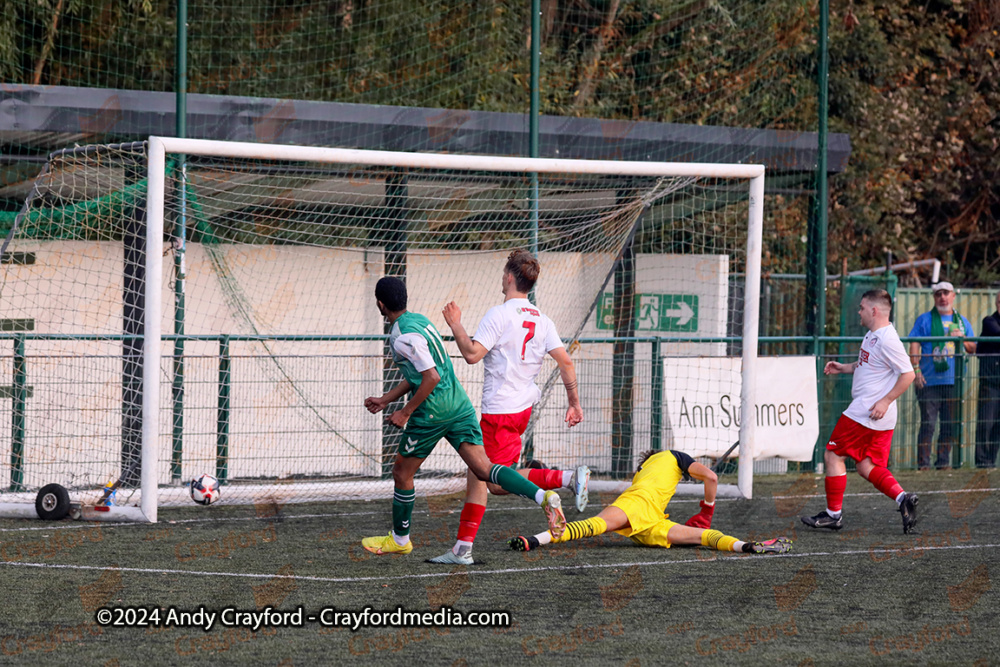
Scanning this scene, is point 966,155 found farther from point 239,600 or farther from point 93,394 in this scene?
point 239,600

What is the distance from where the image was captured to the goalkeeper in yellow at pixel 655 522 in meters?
7.25

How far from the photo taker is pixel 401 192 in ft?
35.2

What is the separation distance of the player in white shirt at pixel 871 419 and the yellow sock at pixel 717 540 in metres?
1.43

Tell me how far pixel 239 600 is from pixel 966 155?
20.3 m

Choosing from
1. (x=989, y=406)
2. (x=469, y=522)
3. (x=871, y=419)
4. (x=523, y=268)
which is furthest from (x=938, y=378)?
(x=469, y=522)

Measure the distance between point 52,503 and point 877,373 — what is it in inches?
227

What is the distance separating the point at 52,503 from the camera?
8.72 meters

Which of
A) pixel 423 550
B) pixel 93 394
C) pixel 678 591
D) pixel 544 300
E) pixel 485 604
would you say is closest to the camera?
pixel 485 604

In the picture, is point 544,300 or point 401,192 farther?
point 544,300

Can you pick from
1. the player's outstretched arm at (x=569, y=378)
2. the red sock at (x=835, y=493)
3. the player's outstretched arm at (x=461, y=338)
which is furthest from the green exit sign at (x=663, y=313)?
the player's outstretched arm at (x=461, y=338)

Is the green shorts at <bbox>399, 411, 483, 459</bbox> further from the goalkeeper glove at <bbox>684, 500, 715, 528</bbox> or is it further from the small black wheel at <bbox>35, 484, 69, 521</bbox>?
the small black wheel at <bbox>35, 484, 69, 521</bbox>

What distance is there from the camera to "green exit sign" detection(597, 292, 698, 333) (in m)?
12.5

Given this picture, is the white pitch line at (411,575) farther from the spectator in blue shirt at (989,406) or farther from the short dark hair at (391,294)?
the spectator in blue shirt at (989,406)

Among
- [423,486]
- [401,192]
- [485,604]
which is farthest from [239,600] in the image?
[401,192]
